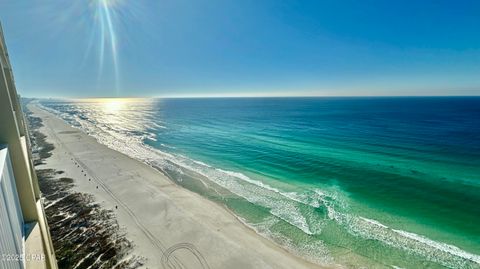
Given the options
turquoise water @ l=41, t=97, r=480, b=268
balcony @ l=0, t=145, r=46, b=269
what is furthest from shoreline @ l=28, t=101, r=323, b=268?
balcony @ l=0, t=145, r=46, b=269

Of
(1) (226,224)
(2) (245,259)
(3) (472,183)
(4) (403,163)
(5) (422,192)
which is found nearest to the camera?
(2) (245,259)

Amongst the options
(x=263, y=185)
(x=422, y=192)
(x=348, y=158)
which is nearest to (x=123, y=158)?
(x=263, y=185)

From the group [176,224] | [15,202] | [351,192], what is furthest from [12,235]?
[351,192]

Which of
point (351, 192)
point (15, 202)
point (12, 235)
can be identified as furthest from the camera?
point (351, 192)

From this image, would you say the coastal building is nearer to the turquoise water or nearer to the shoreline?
the shoreline

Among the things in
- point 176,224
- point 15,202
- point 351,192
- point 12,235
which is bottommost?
point 351,192

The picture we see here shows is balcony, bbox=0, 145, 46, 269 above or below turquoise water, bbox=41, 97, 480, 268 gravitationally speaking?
above

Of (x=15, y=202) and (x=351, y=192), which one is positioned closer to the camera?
(x=15, y=202)

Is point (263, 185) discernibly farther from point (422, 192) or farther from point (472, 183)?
point (472, 183)

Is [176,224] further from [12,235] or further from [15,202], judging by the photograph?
[12,235]
